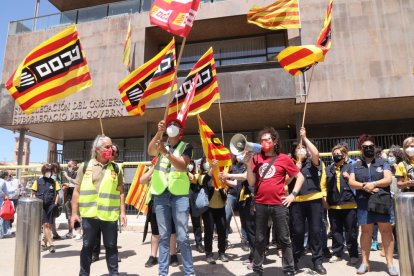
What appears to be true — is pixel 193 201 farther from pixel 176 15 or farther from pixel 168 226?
pixel 176 15

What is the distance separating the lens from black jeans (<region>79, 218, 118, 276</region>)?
4188mm

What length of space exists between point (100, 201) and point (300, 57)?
424cm

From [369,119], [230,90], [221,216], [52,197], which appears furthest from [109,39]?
[369,119]

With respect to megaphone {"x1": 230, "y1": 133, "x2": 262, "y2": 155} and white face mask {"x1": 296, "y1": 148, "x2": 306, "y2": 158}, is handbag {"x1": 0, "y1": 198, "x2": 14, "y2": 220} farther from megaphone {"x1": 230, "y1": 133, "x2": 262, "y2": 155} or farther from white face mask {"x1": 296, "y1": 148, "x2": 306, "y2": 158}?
white face mask {"x1": 296, "y1": 148, "x2": 306, "y2": 158}

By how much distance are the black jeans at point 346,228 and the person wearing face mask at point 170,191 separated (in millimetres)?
2695

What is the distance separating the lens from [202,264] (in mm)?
5484

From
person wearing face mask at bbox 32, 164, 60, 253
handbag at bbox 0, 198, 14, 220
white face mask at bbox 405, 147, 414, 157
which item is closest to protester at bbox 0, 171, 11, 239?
handbag at bbox 0, 198, 14, 220

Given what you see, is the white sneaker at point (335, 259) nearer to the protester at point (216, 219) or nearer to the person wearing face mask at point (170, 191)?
the protester at point (216, 219)

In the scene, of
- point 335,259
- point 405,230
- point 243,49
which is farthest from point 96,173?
point 243,49

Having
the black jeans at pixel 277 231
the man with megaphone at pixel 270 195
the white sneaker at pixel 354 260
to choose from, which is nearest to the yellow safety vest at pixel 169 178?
the man with megaphone at pixel 270 195

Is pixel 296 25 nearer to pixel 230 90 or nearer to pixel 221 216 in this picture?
pixel 230 90

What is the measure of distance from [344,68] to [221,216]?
368 inches

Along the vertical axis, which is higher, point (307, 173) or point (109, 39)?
point (109, 39)

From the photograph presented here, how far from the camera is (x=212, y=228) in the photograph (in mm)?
5840
